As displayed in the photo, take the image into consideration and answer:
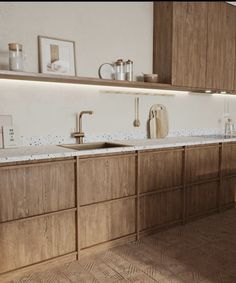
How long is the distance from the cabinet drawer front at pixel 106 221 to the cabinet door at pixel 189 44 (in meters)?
1.49

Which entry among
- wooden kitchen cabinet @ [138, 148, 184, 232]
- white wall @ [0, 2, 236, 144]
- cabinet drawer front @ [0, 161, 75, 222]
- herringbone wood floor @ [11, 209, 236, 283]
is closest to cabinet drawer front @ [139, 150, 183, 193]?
wooden kitchen cabinet @ [138, 148, 184, 232]

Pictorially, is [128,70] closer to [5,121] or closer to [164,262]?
[5,121]

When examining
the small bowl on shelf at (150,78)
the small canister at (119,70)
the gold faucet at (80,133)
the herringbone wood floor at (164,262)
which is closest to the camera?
the herringbone wood floor at (164,262)

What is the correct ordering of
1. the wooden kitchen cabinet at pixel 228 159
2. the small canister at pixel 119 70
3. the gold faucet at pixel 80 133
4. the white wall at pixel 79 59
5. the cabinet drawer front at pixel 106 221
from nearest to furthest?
the cabinet drawer front at pixel 106 221, the white wall at pixel 79 59, the gold faucet at pixel 80 133, the small canister at pixel 119 70, the wooden kitchen cabinet at pixel 228 159

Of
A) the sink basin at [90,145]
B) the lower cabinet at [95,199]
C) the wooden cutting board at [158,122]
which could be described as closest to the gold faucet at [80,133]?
the sink basin at [90,145]

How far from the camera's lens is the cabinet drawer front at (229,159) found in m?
3.27

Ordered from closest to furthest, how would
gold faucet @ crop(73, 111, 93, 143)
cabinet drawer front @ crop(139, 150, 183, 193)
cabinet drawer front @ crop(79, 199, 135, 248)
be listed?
cabinet drawer front @ crop(79, 199, 135, 248) → cabinet drawer front @ crop(139, 150, 183, 193) → gold faucet @ crop(73, 111, 93, 143)

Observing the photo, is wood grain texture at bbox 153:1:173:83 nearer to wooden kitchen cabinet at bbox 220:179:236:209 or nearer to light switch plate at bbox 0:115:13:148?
wooden kitchen cabinet at bbox 220:179:236:209

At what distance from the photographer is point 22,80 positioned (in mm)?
2404

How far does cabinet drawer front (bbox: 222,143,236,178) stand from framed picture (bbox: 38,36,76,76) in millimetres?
1958

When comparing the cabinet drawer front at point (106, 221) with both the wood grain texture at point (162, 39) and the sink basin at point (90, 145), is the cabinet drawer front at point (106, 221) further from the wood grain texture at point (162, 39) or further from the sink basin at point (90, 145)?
the wood grain texture at point (162, 39)

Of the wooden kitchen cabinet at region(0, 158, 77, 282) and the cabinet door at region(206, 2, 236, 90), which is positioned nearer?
the wooden kitchen cabinet at region(0, 158, 77, 282)

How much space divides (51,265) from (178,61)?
2356mm

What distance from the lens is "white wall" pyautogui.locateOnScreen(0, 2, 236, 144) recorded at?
7.84ft
